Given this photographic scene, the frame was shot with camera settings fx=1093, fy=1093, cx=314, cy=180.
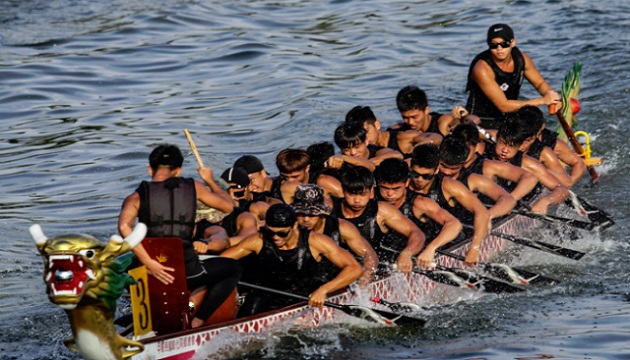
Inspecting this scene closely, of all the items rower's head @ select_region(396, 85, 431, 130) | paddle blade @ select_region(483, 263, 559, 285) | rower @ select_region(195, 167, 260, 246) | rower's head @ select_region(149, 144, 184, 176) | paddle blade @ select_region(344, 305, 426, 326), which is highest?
rower's head @ select_region(149, 144, 184, 176)

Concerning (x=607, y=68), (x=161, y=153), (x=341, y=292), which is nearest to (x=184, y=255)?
(x=161, y=153)

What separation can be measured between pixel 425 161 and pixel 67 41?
509 inches

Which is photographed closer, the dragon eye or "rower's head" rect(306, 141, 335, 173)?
the dragon eye

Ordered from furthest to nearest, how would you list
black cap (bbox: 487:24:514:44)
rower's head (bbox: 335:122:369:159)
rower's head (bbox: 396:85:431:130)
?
→ 1. black cap (bbox: 487:24:514:44)
2. rower's head (bbox: 396:85:431:130)
3. rower's head (bbox: 335:122:369:159)

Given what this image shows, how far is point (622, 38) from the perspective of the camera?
67.7 feet

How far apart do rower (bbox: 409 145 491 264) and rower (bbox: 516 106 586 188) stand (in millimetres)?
1688

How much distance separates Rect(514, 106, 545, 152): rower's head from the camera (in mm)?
12719

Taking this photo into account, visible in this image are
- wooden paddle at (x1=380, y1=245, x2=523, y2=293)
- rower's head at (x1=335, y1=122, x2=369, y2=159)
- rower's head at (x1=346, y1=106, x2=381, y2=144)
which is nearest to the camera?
wooden paddle at (x1=380, y1=245, x2=523, y2=293)

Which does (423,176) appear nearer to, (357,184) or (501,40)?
(357,184)

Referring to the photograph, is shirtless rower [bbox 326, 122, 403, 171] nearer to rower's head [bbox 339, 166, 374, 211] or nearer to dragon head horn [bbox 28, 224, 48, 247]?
rower's head [bbox 339, 166, 374, 211]

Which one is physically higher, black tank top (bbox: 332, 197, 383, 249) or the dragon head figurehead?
the dragon head figurehead

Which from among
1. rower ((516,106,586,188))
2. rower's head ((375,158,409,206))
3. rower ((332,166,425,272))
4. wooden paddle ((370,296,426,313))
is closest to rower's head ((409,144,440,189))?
rower's head ((375,158,409,206))

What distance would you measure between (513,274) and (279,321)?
2.85 meters

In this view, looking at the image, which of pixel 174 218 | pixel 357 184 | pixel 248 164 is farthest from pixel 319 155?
pixel 174 218
